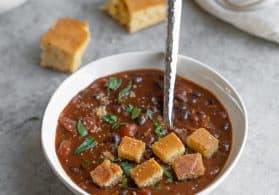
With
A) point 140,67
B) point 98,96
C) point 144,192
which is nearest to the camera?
point 144,192

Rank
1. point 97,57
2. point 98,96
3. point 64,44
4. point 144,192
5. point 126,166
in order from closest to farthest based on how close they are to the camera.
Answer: point 144,192 → point 126,166 → point 98,96 → point 64,44 → point 97,57

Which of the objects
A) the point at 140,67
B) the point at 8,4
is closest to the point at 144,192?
the point at 140,67

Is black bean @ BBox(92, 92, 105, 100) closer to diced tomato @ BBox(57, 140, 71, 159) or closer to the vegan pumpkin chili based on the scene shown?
the vegan pumpkin chili

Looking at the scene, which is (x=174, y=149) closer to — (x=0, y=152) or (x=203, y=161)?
(x=203, y=161)

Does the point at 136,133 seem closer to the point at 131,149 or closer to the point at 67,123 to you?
the point at 131,149

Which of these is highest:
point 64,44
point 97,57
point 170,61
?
point 170,61

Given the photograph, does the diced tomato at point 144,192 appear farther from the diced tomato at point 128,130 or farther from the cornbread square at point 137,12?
the cornbread square at point 137,12

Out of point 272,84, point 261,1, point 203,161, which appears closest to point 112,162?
point 203,161

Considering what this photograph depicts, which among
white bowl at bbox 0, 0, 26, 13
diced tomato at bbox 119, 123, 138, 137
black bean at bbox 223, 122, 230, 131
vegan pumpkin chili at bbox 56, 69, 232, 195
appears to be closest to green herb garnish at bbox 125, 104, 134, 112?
vegan pumpkin chili at bbox 56, 69, 232, 195
